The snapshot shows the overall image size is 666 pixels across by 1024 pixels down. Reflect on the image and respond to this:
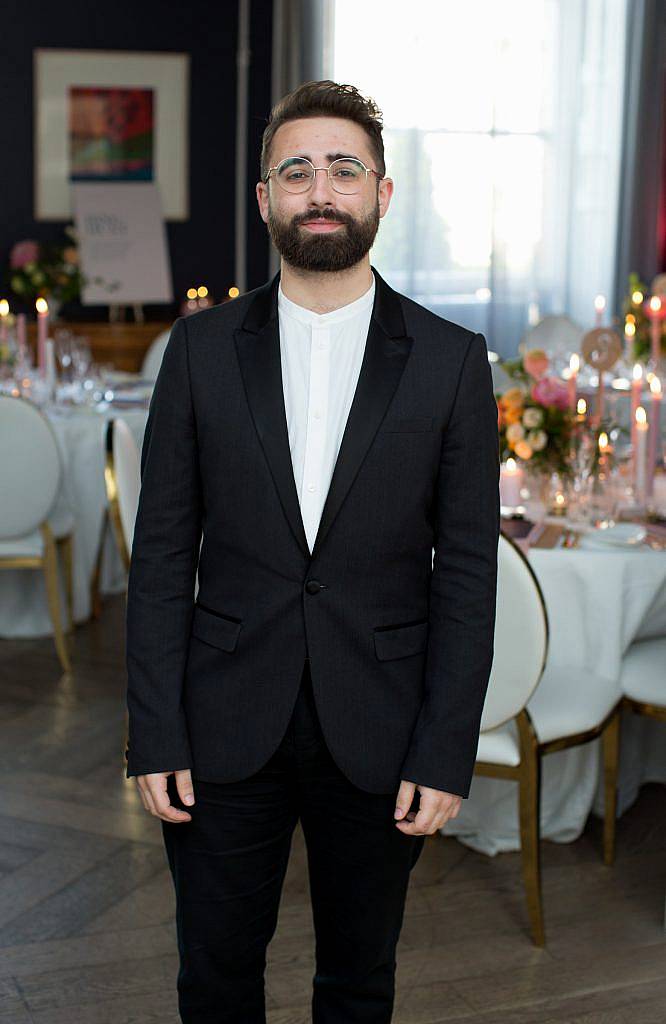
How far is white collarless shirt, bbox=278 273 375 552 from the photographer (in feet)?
5.49

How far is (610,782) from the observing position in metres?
3.10

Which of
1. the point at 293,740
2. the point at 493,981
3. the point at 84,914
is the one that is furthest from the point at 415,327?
the point at 84,914

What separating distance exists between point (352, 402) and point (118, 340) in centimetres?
596

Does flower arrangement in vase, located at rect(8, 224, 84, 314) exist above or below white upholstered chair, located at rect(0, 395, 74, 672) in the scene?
above

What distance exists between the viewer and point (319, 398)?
5.51 feet

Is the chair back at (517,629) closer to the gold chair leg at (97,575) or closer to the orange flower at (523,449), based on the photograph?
the orange flower at (523,449)

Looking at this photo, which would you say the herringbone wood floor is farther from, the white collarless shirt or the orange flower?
the white collarless shirt

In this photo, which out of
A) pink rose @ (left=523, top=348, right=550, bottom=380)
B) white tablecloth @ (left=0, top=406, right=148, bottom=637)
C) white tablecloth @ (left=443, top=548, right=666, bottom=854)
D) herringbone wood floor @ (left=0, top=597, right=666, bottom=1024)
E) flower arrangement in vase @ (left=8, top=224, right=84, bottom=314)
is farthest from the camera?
flower arrangement in vase @ (left=8, top=224, right=84, bottom=314)

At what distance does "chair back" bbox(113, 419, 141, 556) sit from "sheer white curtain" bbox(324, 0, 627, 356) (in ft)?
15.7

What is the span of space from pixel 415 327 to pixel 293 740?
23.0 inches

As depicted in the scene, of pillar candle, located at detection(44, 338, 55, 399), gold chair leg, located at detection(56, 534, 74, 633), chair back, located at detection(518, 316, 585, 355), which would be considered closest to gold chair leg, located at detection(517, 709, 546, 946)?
gold chair leg, located at detection(56, 534, 74, 633)

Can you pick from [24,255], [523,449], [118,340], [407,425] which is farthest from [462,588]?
[24,255]

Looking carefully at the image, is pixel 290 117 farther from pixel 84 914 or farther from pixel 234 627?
pixel 84 914

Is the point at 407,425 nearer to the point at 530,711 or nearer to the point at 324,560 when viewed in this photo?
the point at 324,560
